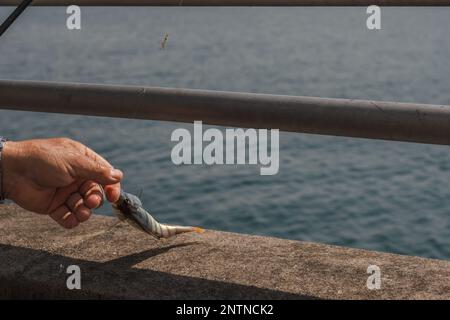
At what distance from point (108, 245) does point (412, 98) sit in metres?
21.0

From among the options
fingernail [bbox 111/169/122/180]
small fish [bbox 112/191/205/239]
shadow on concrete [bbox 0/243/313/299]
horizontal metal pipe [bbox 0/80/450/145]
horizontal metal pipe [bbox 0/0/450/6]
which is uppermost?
horizontal metal pipe [bbox 0/0/450/6]

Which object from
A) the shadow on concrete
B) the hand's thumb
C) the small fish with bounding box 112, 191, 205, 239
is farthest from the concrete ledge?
the hand's thumb

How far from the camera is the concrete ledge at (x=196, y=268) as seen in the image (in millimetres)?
2822

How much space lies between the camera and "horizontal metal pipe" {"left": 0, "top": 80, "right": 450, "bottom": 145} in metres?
2.35

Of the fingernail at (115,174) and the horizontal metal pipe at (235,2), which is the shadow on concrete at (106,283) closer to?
the fingernail at (115,174)

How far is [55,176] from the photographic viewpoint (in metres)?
2.33

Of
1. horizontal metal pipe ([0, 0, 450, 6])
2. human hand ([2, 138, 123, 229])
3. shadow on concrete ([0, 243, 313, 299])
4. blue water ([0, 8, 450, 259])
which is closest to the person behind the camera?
human hand ([2, 138, 123, 229])

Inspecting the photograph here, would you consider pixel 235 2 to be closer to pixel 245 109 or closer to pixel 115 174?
pixel 245 109

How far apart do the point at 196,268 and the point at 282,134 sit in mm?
20499

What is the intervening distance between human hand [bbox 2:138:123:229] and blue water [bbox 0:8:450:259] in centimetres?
152

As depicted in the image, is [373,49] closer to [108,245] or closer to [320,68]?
[320,68]

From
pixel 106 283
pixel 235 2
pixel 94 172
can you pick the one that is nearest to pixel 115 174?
pixel 94 172

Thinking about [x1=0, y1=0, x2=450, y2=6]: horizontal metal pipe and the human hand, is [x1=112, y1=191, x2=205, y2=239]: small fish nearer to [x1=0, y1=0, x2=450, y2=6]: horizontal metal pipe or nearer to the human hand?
the human hand
